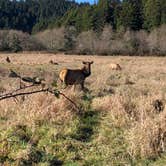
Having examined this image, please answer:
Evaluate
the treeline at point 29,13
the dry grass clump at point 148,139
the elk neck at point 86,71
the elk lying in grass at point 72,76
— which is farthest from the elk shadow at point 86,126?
the treeline at point 29,13

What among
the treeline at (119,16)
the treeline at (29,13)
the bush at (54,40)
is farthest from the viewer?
the treeline at (29,13)

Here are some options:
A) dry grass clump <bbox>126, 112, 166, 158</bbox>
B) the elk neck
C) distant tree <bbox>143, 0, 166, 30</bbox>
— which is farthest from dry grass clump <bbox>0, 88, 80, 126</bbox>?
distant tree <bbox>143, 0, 166, 30</bbox>

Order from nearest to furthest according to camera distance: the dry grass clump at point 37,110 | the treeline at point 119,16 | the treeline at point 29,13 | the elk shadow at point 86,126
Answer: the elk shadow at point 86,126
the dry grass clump at point 37,110
the treeline at point 119,16
the treeline at point 29,13

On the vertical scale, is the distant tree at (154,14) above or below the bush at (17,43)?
above

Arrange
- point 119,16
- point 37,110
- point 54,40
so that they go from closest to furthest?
point 37,110
point 54,40
point 119,16

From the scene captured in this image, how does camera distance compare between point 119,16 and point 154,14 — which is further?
point 119,16

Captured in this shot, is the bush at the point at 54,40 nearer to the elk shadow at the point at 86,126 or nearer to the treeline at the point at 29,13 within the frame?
the treeline at the point at 29,13

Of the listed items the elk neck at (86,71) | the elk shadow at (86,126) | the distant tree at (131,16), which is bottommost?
the elk shadow at (86,126)

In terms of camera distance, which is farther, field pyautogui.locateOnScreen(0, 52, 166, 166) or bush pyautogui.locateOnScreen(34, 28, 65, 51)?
bush pyautogui.locateOnScreen(34, 28, 65, 51)

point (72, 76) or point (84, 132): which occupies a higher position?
point (72, 76)

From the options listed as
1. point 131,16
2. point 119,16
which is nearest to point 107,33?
point 131,16

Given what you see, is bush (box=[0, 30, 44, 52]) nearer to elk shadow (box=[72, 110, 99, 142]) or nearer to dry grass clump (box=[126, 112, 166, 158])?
elk shadow (box=[72, 110, 99, 142])

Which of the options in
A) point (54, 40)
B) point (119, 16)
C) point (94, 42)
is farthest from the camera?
point (119, 16)

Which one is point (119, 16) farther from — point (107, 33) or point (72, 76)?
point (72, 76)
